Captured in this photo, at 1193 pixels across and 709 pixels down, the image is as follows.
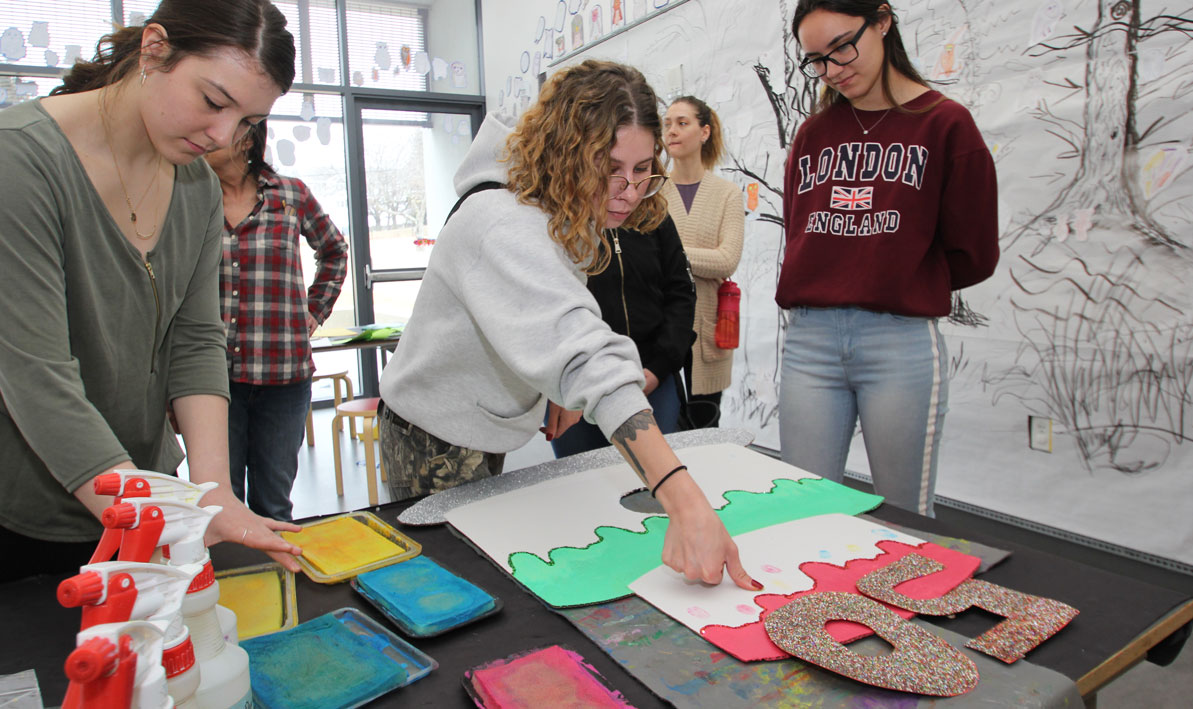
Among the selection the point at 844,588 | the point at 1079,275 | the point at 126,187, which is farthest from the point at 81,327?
the point at 1079,275

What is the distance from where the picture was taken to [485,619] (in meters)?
0.75

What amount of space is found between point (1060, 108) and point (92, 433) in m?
2.27

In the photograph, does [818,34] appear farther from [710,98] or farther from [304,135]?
[304,135]

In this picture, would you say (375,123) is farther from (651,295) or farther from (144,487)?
(144,487)

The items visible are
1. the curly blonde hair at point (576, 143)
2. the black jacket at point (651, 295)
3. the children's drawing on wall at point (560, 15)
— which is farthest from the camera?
the children's drawing on wall at point (560, 15)

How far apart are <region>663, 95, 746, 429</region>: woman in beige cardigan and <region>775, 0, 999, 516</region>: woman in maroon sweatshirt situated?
836 mm

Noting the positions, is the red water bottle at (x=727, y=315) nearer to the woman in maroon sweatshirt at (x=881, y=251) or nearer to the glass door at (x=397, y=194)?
the woman in maroon sweatshirt at (x=881, y=251)

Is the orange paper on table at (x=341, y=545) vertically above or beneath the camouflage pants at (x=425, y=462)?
beneath

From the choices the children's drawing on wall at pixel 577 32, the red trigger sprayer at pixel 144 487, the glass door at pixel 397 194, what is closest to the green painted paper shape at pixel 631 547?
the red trigger sprayer at pixel 144 487

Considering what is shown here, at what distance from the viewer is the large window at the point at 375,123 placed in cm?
487

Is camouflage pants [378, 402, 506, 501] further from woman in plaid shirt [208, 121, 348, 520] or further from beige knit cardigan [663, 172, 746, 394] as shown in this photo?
beige knit cardigan [663, 172, 746, 394]

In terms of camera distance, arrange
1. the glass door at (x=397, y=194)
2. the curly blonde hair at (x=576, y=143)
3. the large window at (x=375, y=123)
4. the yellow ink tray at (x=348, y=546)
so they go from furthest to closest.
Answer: the glass door at (x=397, y=194) < the large window at (x=375, y=123) < the curly blonde hair at (x=576, y=143) < the yellow ink tray at (x=348, y=546)

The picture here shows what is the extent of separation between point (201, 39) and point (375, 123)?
15.3ft

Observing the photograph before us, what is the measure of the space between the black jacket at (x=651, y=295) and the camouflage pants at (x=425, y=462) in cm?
72
